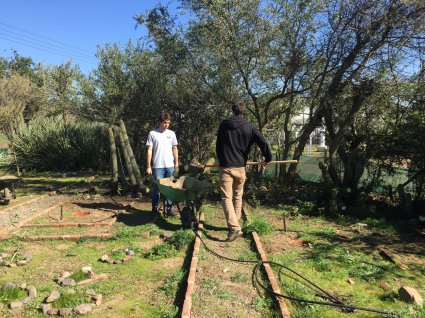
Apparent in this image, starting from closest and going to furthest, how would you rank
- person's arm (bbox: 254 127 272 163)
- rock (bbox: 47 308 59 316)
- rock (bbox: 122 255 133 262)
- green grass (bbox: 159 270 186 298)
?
rock (bbox: 47 308 59 316) < green grass (bbox: 159 270 186 298) < rock (bbox: 122 255 133 262) < person's arm (bbox: 254 127 272 163)

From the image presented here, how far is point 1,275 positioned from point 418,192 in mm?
6999

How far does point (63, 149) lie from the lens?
14914mm

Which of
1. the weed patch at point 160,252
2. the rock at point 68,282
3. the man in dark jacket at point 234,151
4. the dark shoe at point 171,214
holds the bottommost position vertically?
the rock at point 68,282

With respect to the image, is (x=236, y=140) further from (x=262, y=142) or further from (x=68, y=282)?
(x=68, y=282)

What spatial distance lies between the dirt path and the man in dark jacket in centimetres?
44

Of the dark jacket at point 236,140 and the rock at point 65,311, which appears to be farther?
the dark jacket at point 236,140

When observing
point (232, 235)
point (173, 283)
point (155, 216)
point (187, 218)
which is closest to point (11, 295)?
point (173, 283)

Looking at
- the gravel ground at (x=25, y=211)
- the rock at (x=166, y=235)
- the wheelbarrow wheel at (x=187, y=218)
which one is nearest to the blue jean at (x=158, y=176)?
the wheelbarrow wheel at (x=187, y=218)

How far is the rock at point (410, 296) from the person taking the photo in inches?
147

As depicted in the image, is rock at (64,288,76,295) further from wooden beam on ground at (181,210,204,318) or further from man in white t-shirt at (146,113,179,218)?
man in white t-shirt at (146,113,179,218)

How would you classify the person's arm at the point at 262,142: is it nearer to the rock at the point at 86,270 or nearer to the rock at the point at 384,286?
the rock at the point at 384,286

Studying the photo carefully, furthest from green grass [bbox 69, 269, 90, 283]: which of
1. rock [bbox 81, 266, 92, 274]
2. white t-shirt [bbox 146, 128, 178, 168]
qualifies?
white t-shirt [bbox 146, 128, 178, 168]

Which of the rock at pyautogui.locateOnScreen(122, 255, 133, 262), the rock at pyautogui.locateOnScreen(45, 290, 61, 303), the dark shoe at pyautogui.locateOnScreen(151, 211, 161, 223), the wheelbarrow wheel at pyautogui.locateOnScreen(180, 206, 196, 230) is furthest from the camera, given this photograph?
the dark shoe at pyautogui.locateOnScreen(151, 211, 161, 223)

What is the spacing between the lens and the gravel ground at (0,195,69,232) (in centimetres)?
693
